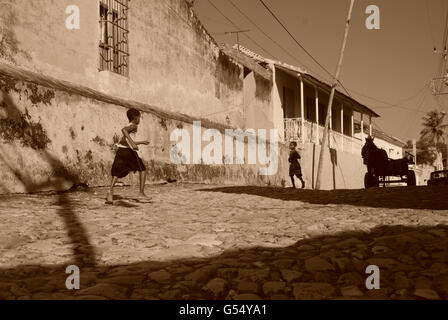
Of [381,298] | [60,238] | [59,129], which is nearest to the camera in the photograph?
[381,298]

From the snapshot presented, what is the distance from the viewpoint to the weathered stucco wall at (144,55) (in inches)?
377

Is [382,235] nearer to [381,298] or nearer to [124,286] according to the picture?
[381,298]

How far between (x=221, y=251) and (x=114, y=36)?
8.64 m

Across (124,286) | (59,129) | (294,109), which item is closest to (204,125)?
(59,129)

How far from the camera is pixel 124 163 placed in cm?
765

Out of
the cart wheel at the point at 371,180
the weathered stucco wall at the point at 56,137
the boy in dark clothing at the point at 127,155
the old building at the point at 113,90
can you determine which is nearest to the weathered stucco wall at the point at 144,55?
the old building at the point at 113,90

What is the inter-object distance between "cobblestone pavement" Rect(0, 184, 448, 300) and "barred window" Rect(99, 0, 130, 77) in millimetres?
5014

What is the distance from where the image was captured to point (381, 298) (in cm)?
303

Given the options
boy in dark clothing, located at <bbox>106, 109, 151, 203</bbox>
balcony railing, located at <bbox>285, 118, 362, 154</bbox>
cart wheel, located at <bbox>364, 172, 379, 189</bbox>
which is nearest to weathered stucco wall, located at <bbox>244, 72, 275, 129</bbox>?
balcony railing, located at <bbox>285, 118, 362, 154</bbox>

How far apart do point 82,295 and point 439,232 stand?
10.5 ft

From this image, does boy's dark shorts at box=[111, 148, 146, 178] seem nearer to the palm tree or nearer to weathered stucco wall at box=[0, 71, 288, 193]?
weathered stucco wall at box=[0, 71, 288, 193]

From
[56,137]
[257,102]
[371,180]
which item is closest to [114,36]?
[56,137]
